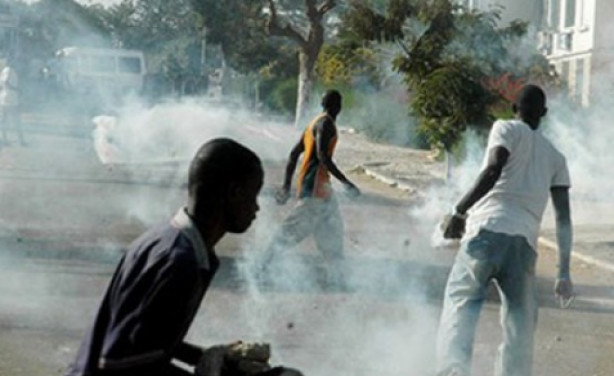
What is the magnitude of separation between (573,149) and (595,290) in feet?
36.0

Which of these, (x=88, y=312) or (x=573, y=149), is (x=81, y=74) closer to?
(x=573, y=149)

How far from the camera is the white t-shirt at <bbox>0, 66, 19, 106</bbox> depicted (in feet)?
75.1

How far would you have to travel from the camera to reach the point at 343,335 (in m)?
8.20

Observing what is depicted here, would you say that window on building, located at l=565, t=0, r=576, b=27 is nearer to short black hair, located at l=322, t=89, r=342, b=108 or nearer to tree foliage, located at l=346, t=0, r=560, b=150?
tree foliage, located at l=346, t=0, r=560, b=150

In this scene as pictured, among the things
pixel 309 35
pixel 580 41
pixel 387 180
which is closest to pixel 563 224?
pixel 387 180

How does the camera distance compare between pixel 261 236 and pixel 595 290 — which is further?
pixel 261 236

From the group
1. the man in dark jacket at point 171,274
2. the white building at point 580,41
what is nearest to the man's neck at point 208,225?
the man in dark jacket at point 171,274

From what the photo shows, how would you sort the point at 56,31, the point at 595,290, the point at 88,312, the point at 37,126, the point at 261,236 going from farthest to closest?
the point at 56,31
the point at 37,126
the point at 261,236
the point at 595,290
the point at 88,312

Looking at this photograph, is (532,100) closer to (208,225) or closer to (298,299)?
(298,299)

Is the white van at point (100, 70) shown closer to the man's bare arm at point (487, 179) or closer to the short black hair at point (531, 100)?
the short black hair at point (531, 100)

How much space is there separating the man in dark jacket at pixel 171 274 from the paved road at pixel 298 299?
4027 millimetres

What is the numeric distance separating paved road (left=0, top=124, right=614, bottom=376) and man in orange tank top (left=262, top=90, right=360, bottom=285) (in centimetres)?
31

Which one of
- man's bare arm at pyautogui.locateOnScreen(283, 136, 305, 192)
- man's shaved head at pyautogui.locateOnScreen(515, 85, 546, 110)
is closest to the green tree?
man's bare arm at pyautogui.locateOnScreen(283, 136, 305, 192)

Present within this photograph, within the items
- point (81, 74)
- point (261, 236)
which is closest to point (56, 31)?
point (81, 74)
